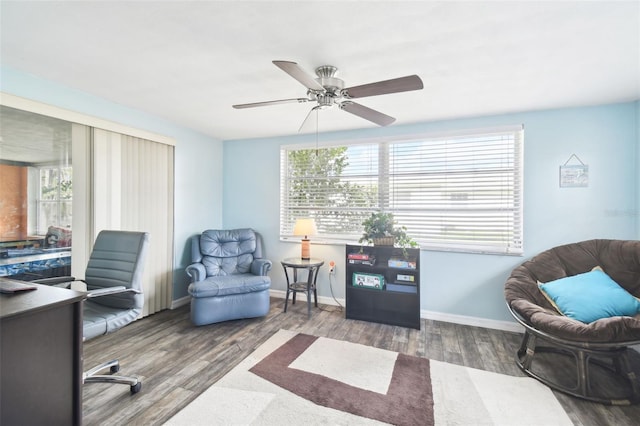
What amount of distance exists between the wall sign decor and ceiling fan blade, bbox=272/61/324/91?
9.08 ft

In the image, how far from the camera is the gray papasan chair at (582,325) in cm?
198

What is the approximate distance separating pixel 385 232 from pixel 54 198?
3.33 m

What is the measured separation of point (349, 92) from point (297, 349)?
2234 millimetres

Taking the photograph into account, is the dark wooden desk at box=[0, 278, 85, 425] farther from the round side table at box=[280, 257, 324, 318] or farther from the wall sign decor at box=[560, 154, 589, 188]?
the wall sign decor at box=[560, 154, 589, 188]

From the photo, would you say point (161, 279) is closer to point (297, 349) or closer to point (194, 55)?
point (297, 349)

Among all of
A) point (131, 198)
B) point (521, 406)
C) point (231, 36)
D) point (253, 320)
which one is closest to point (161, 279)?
point (131, 198)

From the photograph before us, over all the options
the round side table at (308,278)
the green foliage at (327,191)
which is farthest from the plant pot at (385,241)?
the round side table at (308,278)

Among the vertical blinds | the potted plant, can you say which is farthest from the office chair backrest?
the potted plant

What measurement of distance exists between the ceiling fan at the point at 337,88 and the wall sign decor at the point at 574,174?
2080mm

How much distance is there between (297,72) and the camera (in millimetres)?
1673

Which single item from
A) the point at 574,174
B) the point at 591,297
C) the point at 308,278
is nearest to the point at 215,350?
the point at 308,278

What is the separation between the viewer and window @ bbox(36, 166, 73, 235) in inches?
104

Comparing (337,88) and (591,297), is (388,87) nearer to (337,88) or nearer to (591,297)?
(337,88)

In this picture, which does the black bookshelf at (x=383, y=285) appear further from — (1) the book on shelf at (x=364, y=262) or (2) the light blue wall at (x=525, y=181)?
(2) the light blue wall at (x=525, y=181)
